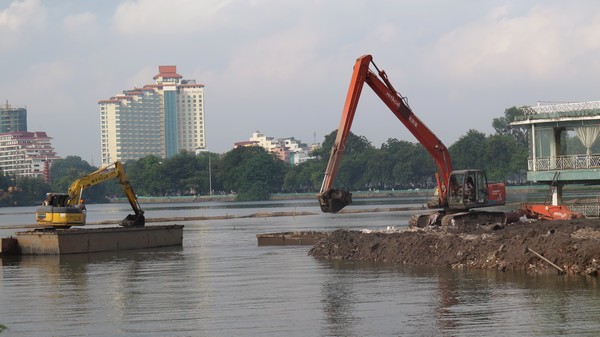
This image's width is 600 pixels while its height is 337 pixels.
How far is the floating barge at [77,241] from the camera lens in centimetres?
4665

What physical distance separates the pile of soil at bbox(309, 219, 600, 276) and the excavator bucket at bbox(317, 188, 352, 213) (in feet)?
5.47

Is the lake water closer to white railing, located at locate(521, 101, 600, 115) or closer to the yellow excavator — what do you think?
the yellow excavator

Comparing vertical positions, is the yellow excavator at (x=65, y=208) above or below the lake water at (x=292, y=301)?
above

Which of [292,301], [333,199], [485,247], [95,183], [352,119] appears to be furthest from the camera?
[95,183]

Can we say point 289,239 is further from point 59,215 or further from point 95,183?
point 59,215

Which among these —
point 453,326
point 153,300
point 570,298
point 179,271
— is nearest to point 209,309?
point 153,300

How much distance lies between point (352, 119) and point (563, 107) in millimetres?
12105

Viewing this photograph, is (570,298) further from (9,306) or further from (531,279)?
(9,306)

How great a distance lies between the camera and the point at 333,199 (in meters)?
39.8

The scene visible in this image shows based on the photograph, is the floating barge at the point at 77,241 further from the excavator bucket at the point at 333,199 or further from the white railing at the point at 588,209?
the white railing at the point at 588,209

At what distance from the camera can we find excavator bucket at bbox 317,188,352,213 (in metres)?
39.7

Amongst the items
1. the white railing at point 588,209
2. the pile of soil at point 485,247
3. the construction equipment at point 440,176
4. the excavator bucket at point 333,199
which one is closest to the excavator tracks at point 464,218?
the construction equipment at point 440,176

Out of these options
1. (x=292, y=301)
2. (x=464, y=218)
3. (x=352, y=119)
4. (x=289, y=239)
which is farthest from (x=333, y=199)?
(x=292, y=301)

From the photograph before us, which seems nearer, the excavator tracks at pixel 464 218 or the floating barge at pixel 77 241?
the excavator tracks at pixel 464 218
